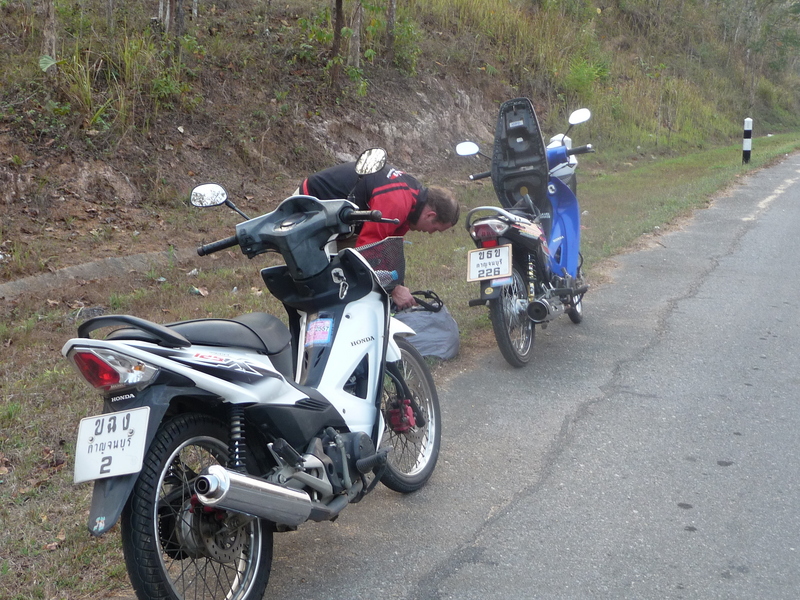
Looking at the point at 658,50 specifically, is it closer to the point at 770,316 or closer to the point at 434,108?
the point at 434,108

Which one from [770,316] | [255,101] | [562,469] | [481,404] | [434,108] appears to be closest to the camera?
[562,469]

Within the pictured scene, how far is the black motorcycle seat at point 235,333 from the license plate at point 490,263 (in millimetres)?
2463

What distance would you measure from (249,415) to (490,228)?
3.04 meters

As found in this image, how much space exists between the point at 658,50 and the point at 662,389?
2519 cm

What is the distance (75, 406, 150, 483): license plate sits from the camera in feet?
8.65

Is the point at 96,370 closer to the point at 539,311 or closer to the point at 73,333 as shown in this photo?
the point at 539,311

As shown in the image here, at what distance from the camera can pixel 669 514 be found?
3.99m

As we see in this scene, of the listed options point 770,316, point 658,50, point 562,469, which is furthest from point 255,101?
point 658,50

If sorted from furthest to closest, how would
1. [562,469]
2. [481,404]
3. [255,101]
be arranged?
[255,101], [481,404], [562,469]

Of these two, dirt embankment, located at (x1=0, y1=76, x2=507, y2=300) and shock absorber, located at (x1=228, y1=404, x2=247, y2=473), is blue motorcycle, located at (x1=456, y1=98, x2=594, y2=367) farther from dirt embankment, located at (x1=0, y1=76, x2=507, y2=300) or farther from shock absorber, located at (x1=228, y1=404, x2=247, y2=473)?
dirt embankment, located at (x1=0, y1=76, x2=507, y2=300)

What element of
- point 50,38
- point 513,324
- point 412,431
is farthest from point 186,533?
point 50,38

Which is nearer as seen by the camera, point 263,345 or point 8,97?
point 263,345

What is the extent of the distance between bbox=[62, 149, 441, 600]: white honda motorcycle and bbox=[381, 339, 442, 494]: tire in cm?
1

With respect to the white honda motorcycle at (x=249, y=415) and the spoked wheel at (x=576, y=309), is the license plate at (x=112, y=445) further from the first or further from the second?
the spoked wheel at (x=576, y=309)
